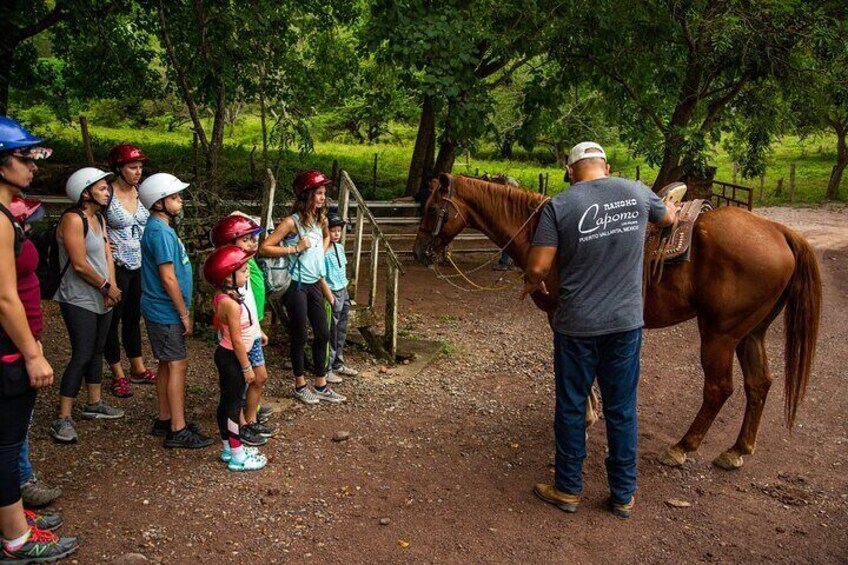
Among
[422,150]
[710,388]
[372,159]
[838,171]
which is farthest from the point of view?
[372,159]

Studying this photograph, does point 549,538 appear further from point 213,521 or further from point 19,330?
point 19,330

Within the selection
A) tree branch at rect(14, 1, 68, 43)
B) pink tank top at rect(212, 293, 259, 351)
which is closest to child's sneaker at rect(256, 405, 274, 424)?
pink tank top at rect(212, 293, 259, 351)

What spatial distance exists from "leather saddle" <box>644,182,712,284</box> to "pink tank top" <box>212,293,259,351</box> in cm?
286

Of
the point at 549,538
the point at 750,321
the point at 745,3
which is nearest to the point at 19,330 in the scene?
the point at 549,538

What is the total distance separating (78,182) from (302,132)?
4.80 m

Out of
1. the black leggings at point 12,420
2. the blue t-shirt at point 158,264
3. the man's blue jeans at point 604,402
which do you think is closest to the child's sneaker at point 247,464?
the blue t-shirt at point 158,264

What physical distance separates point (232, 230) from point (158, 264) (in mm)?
632

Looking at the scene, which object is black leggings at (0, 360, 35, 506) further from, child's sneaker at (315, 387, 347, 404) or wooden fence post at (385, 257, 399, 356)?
wooden fence post at (385, 257, 399, 356)

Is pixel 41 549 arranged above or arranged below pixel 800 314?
below

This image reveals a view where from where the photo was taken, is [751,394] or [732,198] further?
[732,198]

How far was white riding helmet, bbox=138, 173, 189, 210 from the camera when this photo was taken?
4516mm

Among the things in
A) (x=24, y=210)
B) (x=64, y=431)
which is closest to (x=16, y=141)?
(x=24, y=210)

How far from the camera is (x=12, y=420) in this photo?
128 inches

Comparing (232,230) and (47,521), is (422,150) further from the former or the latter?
(47,521)
